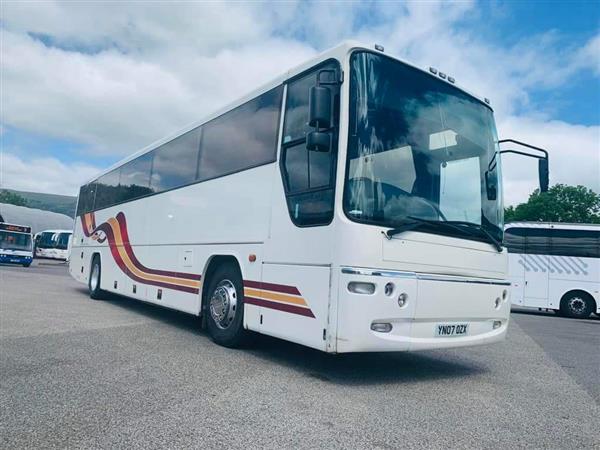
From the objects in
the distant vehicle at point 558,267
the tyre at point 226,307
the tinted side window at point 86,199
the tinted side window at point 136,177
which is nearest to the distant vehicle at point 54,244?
the tinted side window at point 86,199

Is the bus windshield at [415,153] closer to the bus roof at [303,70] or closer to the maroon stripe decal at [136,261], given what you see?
the bus roof at [303,70]

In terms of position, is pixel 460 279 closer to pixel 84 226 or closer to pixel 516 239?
pixel 84 226

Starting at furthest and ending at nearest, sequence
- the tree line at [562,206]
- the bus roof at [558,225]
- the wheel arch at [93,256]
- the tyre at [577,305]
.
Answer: the tree line at [562,206] < the bus roof at [558,225] < the tyre at [577,305] < the wheel arch at [93,256]

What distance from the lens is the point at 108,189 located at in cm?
1313

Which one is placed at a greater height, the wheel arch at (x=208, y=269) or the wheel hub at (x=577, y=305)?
the wheel arch at (x=208, y=269)

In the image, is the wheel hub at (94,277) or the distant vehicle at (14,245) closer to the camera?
the wheel hub at (94,277)

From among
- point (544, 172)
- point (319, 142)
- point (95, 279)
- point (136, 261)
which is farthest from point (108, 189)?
point (544, 172)

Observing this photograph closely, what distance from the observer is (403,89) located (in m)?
5.48

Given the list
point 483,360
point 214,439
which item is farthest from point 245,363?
point 483,360

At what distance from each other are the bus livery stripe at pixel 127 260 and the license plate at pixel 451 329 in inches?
139

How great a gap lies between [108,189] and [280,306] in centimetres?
914

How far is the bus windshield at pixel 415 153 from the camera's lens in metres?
5.00

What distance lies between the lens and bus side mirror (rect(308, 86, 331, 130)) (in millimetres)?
4914

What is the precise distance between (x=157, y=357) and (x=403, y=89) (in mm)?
4083
